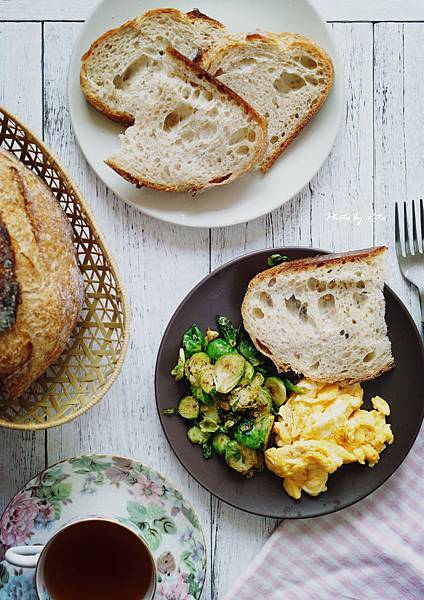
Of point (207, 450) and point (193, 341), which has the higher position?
point (193, 341)

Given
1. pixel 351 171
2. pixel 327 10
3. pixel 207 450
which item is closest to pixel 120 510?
pixel 207 450

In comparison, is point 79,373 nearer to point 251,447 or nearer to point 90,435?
point 90,435

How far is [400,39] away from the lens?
1.91m

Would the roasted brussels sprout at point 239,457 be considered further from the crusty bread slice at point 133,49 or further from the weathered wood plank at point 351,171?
the crusty bread slice at point 133,49

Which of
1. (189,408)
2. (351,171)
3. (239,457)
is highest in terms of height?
(351,171)

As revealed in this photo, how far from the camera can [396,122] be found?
6.29 feet

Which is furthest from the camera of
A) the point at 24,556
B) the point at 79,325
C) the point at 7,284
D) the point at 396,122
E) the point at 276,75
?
the point at 396,122

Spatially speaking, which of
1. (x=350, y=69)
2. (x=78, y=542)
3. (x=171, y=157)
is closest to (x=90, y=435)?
(x=78, y=542)

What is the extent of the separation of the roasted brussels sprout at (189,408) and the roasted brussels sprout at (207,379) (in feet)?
0.17

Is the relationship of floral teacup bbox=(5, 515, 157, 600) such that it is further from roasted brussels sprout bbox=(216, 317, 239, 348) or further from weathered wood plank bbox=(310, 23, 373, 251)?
weathered wood plank bbox=(310, 23, 373, 251)

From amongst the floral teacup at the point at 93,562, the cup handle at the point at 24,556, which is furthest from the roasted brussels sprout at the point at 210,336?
the cup handle at the point at 24,556

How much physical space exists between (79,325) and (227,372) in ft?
1.14

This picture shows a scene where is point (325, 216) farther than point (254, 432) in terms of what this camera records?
Yes

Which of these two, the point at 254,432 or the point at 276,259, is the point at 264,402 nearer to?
the point at 254,432
